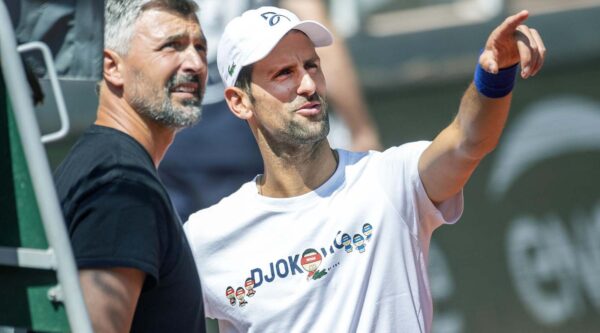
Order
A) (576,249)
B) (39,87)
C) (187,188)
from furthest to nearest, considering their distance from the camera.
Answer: (576,249), (187,188), (39,87)

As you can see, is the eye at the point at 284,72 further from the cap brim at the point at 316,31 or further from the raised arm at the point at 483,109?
the raised arm at the point at 483,109

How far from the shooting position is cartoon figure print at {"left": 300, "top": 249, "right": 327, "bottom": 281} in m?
2.91

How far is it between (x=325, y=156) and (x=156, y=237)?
2.20ft

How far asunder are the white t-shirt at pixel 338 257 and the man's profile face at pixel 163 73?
328 mm

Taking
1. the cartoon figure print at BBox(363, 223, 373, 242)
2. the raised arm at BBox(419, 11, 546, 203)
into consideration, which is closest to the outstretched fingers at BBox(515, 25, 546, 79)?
the raised arm at BBox(419, 11, 546, 203)

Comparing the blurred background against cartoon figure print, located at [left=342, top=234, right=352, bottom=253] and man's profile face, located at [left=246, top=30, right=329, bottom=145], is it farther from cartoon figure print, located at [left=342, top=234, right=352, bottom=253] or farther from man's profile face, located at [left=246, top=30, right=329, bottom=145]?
cartoon figure print, located at [left=342, top=234, right=352, bottom=253]

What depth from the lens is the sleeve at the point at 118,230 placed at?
98.4 inches

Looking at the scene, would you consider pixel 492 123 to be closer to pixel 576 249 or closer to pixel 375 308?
pixel 375 308

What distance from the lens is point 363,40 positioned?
22.9 feet

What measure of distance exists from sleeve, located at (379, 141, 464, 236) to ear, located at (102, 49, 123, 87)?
0.69 m

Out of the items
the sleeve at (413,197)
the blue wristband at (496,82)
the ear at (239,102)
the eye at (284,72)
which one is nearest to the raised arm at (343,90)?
the ear at (239,102)

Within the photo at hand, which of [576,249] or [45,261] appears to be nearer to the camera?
[45,261]

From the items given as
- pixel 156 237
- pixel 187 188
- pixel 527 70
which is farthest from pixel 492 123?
pixel 187 188

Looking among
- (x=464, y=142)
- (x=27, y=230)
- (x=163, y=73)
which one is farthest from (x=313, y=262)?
(x=27, y=230)
